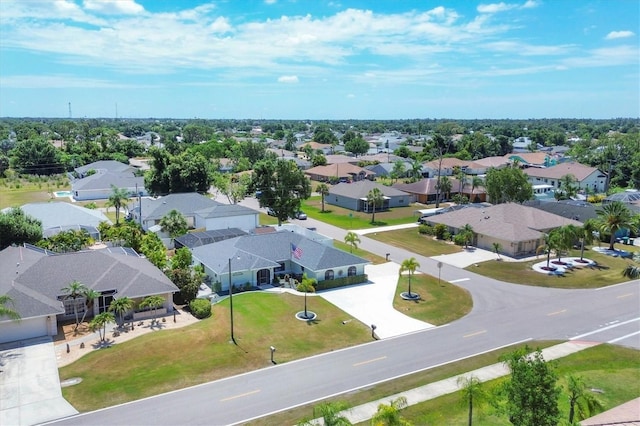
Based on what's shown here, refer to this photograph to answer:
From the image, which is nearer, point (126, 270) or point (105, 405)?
point (105, 405)

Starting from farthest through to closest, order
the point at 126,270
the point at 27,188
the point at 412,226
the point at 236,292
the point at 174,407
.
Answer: the point at 27,188
the point at 412,226
the point at 236,292
the point at 126,270
the point at 174,407

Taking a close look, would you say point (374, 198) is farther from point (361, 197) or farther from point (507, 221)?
point (507, 221)

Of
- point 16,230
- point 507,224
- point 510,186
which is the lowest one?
point 507,224

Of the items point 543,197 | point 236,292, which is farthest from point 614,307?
point 543,197

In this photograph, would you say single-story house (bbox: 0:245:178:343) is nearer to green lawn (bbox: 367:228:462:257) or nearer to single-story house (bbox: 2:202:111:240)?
single-story house (bbox: 2:202:111:240)

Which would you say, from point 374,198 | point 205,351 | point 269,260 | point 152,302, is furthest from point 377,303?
point 374,198

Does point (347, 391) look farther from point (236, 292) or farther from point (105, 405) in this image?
point (236, 292)

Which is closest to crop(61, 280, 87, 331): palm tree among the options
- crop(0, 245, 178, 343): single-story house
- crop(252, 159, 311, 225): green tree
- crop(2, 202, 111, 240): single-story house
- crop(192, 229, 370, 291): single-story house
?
crop(0, 245, 178, 343): single-story house
